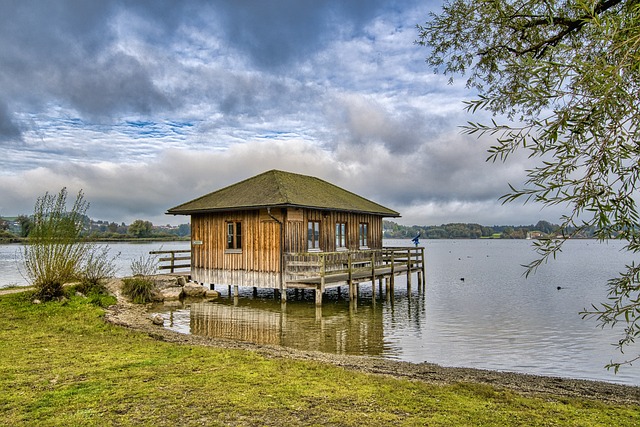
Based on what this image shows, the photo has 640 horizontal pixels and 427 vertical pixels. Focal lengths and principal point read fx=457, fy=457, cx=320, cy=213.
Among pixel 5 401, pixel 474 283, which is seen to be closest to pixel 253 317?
pixel 5 401

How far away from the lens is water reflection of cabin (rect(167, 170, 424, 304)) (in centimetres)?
1917

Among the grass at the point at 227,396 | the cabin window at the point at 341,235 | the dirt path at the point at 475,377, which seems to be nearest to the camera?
the grass at the point at 227,396

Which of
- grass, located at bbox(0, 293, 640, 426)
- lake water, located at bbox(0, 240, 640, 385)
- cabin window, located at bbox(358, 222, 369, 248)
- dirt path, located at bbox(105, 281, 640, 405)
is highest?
cabin window, located at bbox(358, 222, 369, 248)

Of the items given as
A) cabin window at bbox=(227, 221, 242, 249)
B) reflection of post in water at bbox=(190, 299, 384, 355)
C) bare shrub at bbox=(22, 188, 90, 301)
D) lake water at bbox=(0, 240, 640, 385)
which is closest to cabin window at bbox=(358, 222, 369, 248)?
lake water at bbox=(0, 240, 640, 385)

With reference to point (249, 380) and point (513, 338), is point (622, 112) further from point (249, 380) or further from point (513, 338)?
point (513, 338)

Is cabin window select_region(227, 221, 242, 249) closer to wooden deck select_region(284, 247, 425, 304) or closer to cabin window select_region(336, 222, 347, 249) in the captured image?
wooden deck select_region(284, 247, 425, 304)

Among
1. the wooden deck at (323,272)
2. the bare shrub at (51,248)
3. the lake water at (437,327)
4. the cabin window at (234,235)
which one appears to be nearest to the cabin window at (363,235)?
the wooden deck at (323,272)

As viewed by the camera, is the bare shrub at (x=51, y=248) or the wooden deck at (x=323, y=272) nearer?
the bare shrub at (x=51, y=248)

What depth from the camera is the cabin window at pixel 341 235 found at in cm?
2206

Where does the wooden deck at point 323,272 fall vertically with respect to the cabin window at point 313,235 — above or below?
below

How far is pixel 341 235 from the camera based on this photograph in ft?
73.5

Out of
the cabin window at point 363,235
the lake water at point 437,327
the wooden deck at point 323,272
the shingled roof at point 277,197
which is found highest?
the shingled roof at point 277,197

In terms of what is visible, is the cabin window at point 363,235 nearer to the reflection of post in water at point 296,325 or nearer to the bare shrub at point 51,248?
the reflection of post in water at point 296,325

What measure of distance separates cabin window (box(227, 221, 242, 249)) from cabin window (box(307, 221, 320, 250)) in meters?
3.13
